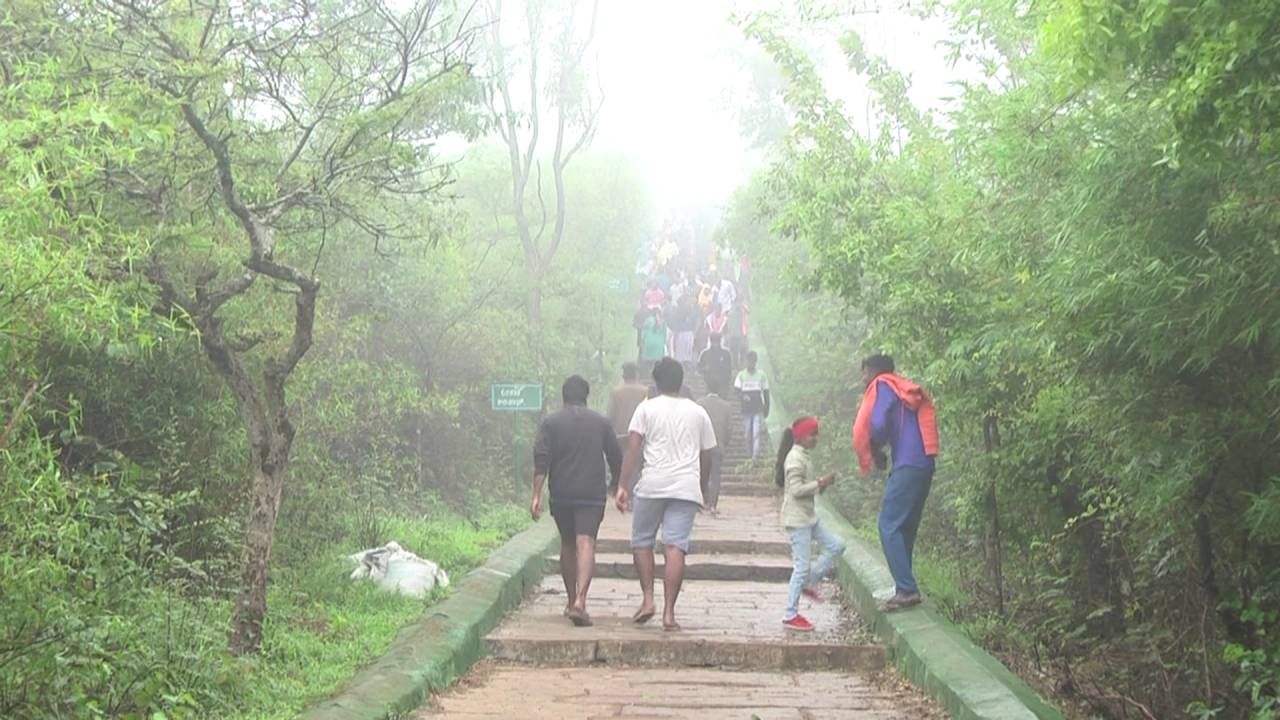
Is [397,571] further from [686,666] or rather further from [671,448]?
[686,666]

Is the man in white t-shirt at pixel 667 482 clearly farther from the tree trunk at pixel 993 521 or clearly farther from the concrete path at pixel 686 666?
the tree trunk at pixel 993 521

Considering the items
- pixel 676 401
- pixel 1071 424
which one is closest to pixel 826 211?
pixel 676 401

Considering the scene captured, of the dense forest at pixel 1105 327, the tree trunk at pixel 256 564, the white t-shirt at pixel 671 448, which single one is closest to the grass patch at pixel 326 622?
the tree trunk at pixel 256 564

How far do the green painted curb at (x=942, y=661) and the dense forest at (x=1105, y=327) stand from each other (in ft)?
1.68

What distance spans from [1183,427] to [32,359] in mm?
5347

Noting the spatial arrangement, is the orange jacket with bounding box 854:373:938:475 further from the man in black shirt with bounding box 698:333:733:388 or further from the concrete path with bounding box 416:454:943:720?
the man in black shirt with bounding box 698:333:733:388

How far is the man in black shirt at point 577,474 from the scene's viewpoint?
9.90 metres

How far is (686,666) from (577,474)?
1527mm

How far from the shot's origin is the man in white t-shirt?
32.4 ft

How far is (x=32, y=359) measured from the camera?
6.59 m

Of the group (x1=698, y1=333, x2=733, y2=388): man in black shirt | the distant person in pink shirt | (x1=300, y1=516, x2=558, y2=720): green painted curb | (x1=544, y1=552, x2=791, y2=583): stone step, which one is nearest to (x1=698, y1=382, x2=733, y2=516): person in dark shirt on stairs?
(x1=544, y1=552, x2=791, y2=583): stone step

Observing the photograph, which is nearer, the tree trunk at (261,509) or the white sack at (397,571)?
the tree trunk at (261,509)

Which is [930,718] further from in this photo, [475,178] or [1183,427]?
[475,178]

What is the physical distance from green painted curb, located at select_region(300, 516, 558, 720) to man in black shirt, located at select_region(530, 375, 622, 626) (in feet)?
2.35
